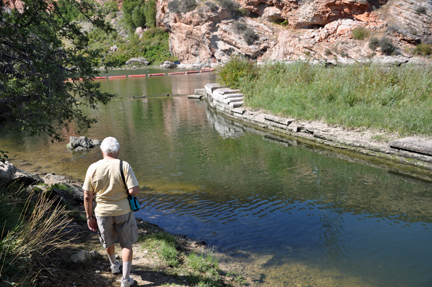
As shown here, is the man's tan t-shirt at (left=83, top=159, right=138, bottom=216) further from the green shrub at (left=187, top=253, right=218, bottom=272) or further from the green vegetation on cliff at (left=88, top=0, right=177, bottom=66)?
the green vegetation on cliff at (left=88, top=0, right=177, bottom=66)

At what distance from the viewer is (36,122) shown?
576 centimetres

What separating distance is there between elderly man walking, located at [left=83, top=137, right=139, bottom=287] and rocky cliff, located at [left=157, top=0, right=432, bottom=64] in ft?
92.7

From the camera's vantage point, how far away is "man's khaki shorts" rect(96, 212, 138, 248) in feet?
13.0

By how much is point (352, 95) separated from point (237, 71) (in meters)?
8.71

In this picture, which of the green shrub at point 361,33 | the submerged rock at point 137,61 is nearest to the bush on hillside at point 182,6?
the submerged rock at point 137,61

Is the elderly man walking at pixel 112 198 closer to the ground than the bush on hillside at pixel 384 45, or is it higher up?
closer to the ground

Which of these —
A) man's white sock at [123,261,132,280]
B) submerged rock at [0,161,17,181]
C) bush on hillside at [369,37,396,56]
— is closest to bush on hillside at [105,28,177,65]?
bush on hillside at [369,37,396,56]

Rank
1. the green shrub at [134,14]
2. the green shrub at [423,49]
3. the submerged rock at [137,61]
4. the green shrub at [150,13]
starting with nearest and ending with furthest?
the green shrub at [423,49] → the submerged rock at [137,61] → the green shrub at [150,13] → the green shrub at [134,14]

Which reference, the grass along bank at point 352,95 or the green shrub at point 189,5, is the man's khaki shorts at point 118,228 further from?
the green shrub at point 189,5

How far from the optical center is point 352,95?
12.7m

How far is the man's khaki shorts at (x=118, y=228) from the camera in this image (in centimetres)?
396

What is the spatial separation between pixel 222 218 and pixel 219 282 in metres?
2.28

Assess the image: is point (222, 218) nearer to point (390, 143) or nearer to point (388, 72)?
point (390, 143)

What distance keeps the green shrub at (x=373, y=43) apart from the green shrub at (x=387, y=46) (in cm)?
46
